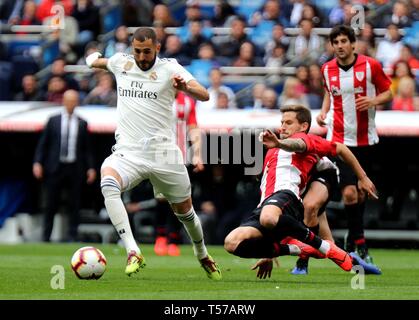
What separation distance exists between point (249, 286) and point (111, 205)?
1.58 m

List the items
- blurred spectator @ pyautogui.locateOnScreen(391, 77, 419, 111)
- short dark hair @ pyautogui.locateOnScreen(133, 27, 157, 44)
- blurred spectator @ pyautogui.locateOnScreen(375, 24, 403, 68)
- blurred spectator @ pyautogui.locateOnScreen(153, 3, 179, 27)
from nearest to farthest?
short dark hair @ pyautogui.locateOnScreen(133, 27, 157, 44), blurred spectator @ pyautogui.locateOnScreen(391, 77, 419, 111), blurred spectator @ pyautogui.locateOnScreen(375, 24, 403, 68), blurred spectator @ pyautogui.locateOnScreen(153, 3, 179, 27)

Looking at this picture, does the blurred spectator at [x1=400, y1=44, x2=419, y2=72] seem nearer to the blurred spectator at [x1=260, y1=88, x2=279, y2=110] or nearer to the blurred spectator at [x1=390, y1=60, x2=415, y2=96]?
the blurred spectator at [x1=390, y1=60, x2=415, y2=96]

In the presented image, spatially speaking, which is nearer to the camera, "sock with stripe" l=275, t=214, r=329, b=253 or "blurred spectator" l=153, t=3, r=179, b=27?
"sock with stripe" l=275, t=214, r=329, b=253

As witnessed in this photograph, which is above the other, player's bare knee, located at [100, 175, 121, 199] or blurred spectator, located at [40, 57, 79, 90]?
blurred spectator, located at [40, 57, 79, 90]

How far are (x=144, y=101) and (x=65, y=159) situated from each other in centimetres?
792

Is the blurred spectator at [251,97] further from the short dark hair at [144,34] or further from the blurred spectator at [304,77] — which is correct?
the short dark hair at [144,34]

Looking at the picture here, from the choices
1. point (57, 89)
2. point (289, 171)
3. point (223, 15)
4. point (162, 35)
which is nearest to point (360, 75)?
point (289, 171)

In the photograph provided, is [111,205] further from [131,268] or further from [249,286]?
[249,286]

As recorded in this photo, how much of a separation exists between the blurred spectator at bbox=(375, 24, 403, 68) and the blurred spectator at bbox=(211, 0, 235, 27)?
392 cm

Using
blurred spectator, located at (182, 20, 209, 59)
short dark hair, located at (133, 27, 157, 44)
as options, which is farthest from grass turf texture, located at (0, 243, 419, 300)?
blurred spectator, located at (182, 20, 209, 59)

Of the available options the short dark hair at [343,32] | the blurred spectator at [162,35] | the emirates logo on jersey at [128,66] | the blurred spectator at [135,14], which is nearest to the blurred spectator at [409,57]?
the blurred spectator at [162,35]

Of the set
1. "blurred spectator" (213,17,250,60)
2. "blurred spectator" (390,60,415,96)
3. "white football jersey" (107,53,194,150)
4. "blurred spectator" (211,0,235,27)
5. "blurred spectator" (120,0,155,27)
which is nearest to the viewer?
"white football jersey" (107,53,194,150)

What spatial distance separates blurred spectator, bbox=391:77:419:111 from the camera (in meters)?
17.9
